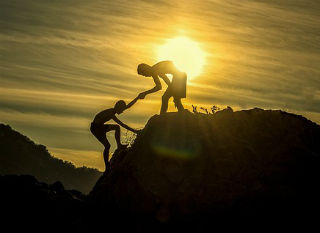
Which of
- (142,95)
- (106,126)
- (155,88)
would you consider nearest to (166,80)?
(155,88)

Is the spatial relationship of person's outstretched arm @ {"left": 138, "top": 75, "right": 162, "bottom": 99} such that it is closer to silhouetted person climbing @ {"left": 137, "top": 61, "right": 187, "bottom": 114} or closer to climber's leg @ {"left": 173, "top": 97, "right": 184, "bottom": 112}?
silhouetted person climbing @ {"left": 137, "top": 61, "right": 187, "bottom": 114}

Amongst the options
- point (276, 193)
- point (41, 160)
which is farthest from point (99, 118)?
point (41, 160)

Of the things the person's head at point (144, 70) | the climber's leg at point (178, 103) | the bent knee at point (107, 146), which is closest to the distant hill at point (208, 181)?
the climber's leg at point (178, 103)

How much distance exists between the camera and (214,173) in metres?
20.3

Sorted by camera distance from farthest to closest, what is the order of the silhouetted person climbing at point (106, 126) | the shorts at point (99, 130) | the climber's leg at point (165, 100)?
the shorts at point (99, 130), the silhouetted person climbing at point (106, 126), the climber's leg at point (165, 100)

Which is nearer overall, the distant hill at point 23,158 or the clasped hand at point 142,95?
the clasped hand at point 142,95

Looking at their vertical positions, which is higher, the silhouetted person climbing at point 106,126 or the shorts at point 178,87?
the shorts at point 178,87

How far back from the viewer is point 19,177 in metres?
26.9

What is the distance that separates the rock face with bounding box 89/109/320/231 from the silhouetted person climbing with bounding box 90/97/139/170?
194 cm

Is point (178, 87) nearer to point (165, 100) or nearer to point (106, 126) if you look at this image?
point (165, 100)

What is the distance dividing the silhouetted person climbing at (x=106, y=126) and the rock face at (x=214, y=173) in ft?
6.35

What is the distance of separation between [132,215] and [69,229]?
8.82ft

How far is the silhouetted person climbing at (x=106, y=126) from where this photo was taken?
24.4 meters

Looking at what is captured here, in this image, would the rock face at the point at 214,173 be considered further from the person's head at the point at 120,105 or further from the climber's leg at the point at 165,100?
the person's head at the point at 120,105
